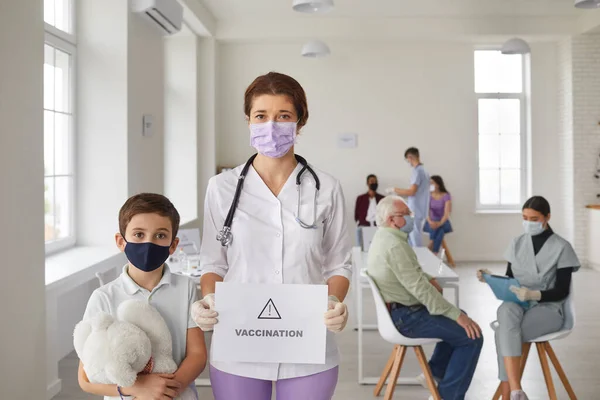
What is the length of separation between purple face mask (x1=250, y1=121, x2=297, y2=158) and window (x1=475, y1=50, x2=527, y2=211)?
9.03 meters

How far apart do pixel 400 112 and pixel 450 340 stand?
6.94 meters

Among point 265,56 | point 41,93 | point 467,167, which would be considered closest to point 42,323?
point 41,93

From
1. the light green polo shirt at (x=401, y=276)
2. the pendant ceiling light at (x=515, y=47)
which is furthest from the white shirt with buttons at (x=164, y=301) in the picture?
the pendant ceiling light at (x=515, y=47)

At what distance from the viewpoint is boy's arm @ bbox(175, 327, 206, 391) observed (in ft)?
5.68

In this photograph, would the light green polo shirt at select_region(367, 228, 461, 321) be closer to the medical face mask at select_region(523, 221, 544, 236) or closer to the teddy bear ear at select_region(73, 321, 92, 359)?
the medical face mask at select_region(523, 221, 544, 236)

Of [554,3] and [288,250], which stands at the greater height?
[554,3]

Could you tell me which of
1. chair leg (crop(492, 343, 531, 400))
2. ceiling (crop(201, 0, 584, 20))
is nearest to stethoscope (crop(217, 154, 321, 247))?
chair leg (crop(492, 343, 531, 400))

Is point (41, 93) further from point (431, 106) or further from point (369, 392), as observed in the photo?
point (431, 106)

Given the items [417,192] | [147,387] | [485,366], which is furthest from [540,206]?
[417,192]

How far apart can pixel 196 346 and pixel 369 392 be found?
2523mm

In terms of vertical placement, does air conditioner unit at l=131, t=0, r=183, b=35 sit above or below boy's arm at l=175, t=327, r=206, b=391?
above

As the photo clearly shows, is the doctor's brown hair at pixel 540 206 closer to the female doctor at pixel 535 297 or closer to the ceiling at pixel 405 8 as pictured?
the female doctor at pixel 535 297

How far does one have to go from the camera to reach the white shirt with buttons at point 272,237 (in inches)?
66.2

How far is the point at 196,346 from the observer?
1.79m
